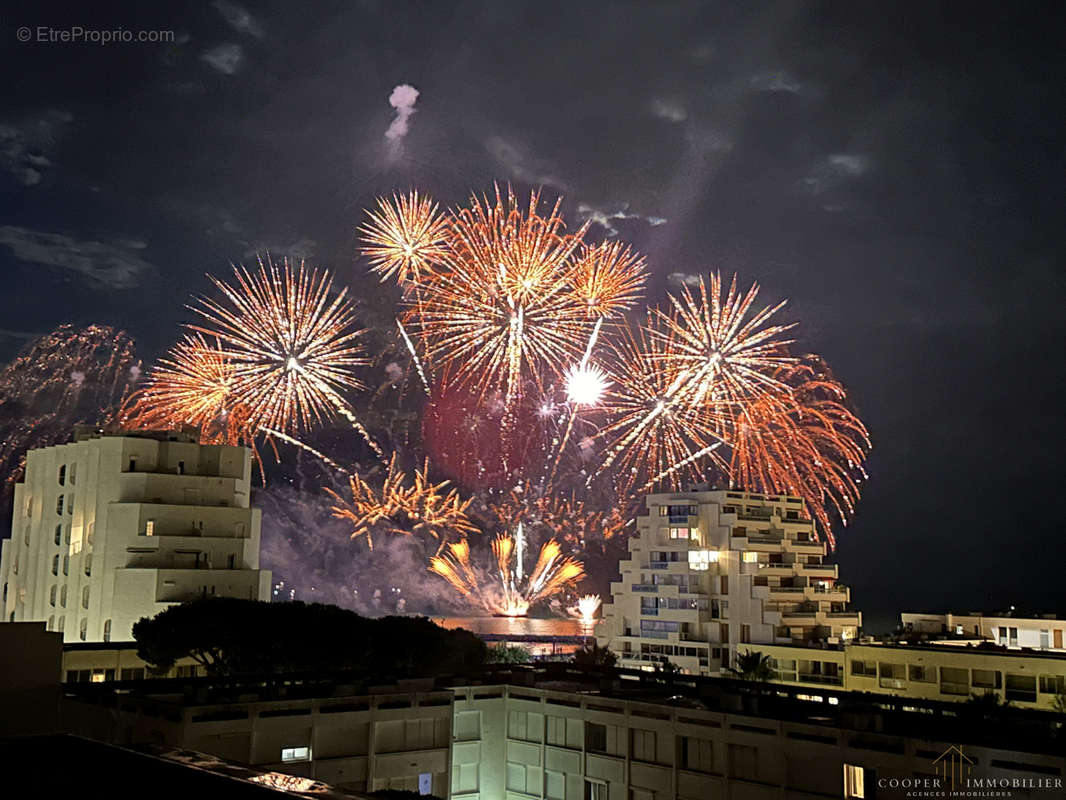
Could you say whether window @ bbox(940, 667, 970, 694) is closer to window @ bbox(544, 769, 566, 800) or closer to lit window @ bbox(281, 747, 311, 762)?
window @ bbox(544, 769, 566, 800)

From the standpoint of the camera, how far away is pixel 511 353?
84812 millimetres

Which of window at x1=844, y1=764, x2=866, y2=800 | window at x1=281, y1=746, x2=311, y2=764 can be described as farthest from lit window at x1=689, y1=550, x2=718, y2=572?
window at x1=844, y1=764, x2=866, y2=800

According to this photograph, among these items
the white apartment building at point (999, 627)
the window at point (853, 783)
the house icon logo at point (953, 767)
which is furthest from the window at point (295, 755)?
the white apartment building at point (999, 627)

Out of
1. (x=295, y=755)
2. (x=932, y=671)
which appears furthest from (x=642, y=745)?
(x=932, y=671)

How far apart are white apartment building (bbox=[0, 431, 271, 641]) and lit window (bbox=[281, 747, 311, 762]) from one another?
36709mm

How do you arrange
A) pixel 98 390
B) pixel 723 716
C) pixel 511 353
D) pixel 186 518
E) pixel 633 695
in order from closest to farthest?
pixel 723 716
pixel 633 695
pixel 186 518
pixel 511 353
pixel 98 390

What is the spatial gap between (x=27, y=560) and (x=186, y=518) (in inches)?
760

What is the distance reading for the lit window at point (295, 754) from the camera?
116ft

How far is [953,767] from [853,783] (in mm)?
3452

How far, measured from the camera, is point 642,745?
37.1 metres

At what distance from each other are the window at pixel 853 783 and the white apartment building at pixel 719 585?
51641 mm

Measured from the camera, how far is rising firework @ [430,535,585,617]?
11432 cm

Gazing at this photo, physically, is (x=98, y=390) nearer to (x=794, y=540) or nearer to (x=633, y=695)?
(x=794, y=540)

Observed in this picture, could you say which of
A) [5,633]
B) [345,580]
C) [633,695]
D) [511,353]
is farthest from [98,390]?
[5,633]
